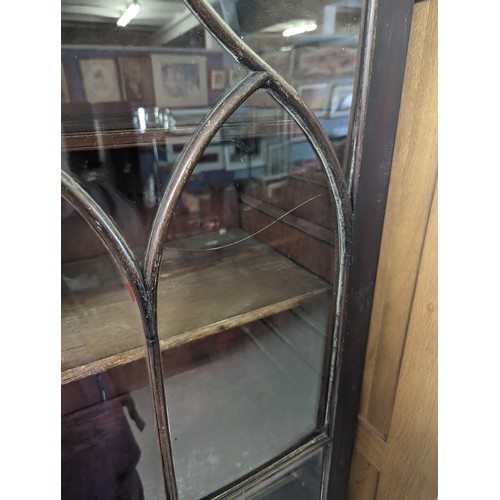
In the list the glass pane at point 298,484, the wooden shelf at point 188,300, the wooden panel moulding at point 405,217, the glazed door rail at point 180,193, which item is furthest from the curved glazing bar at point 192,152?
the glass pane at point 298,484

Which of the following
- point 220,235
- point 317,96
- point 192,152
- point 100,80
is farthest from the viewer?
point 220,235

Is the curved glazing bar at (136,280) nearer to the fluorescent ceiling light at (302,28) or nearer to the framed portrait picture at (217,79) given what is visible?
the framed portrait picture at (217,79)

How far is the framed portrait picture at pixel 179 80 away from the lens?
0.57m

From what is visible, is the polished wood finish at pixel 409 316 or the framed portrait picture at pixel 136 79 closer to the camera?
the polished wood finish at pixel 409 316

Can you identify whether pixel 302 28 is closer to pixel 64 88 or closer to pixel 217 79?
pixel 217 79

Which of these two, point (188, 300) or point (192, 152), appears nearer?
point (192, 152)

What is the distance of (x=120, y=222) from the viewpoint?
42cm

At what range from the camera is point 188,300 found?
559 mm

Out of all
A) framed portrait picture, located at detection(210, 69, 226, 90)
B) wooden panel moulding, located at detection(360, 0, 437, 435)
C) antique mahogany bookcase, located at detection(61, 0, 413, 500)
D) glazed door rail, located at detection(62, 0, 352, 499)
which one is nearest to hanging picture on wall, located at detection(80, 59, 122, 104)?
antique mahogany bookcase, located at detection(61, 0, 413, 500)

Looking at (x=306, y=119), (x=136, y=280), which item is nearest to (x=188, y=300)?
(x=136, y=280)

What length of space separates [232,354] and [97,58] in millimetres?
611

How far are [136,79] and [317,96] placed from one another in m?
0.31

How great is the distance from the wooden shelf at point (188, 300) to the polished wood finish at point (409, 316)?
0.40 ft
